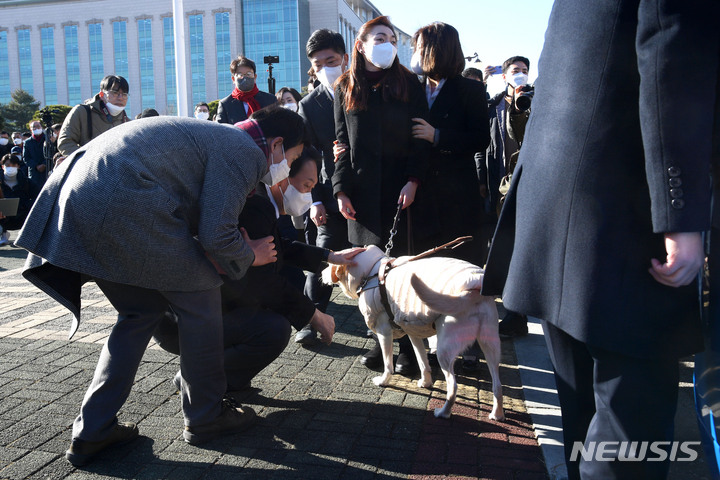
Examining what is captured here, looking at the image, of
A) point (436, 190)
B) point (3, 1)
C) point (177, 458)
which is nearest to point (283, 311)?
point (177, 458)

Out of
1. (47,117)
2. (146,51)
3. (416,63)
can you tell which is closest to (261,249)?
(416,63)

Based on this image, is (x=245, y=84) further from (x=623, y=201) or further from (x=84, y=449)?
(x=623, y=201)

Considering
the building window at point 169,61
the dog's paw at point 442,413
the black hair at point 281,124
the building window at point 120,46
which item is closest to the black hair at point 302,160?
the black hair at point 281,124

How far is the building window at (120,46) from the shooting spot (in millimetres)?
86000

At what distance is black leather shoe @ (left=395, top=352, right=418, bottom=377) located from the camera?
4.16 m

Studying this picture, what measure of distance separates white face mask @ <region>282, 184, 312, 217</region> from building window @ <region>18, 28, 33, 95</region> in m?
97.5

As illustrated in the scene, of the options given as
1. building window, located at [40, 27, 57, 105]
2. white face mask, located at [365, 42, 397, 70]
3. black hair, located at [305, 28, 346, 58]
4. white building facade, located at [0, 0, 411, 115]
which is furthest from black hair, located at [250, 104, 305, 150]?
building window, located at [40, 27, 57, 105]

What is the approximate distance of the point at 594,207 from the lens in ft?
5.99

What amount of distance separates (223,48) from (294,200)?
8475cm

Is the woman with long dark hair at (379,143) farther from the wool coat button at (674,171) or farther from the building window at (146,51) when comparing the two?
the building window at (146,51)

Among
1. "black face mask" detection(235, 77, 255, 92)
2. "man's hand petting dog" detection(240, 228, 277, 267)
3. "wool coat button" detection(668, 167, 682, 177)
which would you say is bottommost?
"man's hand petting dog" detection(240, 228, 277, 267)

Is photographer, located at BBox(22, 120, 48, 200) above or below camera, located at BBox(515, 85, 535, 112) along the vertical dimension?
below

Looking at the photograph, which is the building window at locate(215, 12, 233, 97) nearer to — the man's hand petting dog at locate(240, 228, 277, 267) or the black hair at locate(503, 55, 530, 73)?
the black hair at locate(503, 55, 530, 73)

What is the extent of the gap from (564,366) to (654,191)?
2.38 feet
